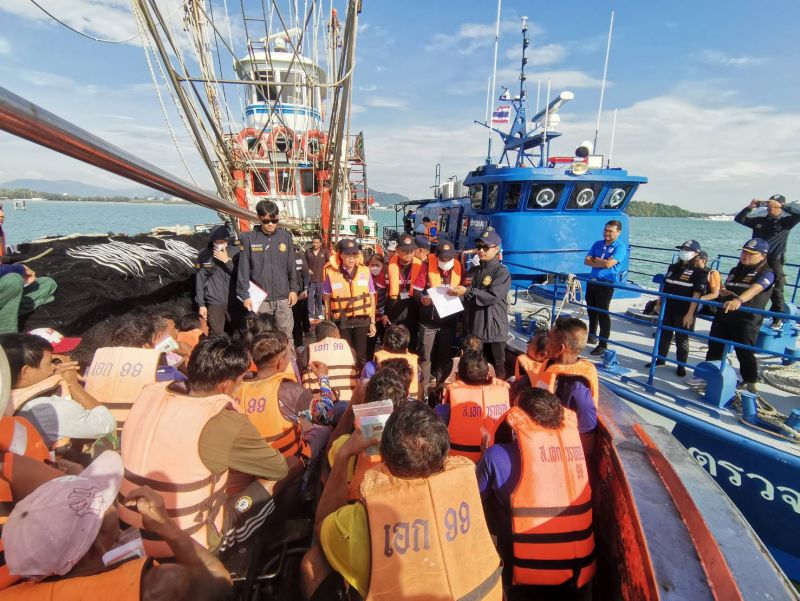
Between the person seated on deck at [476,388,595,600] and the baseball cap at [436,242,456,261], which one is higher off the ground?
the baseball cap at [436,242,456,261]

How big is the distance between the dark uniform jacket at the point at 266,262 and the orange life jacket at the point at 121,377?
165cm

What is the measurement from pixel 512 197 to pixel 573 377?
533 cm

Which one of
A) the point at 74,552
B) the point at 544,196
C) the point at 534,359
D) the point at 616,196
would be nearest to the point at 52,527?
the point at 74,552

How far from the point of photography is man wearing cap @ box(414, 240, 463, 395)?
14.9 feet

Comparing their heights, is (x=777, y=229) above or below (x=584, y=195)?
below

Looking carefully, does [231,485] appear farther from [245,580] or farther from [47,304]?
[47,304]

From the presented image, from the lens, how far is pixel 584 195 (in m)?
7.16

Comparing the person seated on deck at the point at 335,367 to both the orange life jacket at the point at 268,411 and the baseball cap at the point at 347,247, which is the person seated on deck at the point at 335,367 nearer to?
the orange life jacket at the point at 268,411

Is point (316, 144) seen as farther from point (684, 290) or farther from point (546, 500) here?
point (546, 500)

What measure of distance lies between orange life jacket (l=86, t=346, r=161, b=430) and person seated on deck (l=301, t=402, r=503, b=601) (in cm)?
165

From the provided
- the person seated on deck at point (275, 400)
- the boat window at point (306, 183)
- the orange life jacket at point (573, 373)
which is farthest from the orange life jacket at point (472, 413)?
the boat window at point (306, 183)

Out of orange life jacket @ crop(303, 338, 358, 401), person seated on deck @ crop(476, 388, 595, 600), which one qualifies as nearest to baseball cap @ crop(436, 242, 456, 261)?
orange life jacket @ crop(303, 338, 358, 401)

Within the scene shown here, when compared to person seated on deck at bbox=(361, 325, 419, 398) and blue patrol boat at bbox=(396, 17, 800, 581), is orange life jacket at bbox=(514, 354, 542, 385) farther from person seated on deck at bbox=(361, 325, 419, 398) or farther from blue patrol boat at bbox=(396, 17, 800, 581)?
blue patrol boat at bbox=(396, 17, 800, 581)

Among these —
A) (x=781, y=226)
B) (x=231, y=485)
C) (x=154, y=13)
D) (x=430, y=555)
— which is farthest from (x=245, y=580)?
(x=781, y=226)
